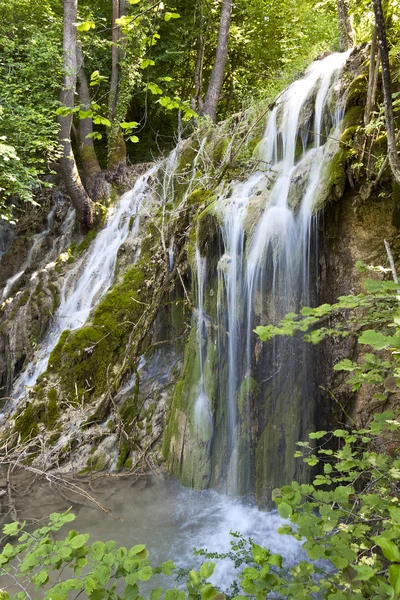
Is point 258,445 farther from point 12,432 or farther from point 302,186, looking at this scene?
point 12,432

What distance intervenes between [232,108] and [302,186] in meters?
9.57

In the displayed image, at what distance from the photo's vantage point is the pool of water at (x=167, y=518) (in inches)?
138

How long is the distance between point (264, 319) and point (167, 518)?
91.5 inches

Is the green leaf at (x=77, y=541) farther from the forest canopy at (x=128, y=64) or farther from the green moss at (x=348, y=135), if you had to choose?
the forest canopy at (x=128, y=64)

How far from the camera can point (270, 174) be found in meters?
5.18

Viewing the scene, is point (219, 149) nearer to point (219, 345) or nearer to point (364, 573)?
point (219, 345)

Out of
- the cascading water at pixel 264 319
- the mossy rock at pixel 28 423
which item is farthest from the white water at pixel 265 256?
the mossy rock at pixel 28 423

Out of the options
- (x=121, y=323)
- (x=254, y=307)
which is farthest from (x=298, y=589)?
(x=121, y=323)

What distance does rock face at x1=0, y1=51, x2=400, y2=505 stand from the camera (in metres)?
3.97

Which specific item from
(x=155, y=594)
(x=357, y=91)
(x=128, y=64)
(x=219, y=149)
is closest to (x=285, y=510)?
(x=155, y=594)

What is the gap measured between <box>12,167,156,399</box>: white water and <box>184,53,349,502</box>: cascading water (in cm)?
313

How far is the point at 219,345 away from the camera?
4.55 metres

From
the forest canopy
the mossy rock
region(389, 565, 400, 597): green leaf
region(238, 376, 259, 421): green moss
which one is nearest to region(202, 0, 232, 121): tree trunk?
the forest canopy

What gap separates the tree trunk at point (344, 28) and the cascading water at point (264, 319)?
6.84ft
